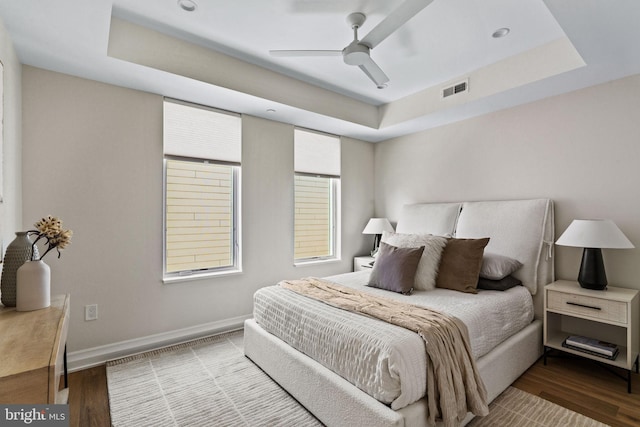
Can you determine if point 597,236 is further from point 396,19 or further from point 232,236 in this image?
point 232,236

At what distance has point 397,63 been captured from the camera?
9.53 ft

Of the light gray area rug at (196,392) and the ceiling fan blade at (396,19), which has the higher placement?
the ceiling fan blade at (396,19)

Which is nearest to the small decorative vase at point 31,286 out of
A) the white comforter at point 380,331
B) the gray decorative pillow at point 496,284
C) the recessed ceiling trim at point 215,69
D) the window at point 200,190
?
the white comforter at point 380,331

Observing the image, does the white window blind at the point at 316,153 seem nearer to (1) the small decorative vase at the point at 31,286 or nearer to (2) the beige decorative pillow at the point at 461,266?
(2) the beige decorative pillow at the point at 461,266

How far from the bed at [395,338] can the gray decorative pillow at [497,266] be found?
0.45 ft

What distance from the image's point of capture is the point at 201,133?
10.5ft

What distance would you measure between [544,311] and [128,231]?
12.2 feet

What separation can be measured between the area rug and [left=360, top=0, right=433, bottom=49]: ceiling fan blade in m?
2.49

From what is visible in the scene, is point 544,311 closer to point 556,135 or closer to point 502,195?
point 502,195

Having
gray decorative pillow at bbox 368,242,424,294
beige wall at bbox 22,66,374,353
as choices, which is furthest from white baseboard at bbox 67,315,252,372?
gray decorative pillow at bbox 368,242,424,294

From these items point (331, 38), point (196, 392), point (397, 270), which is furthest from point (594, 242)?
point (196, 392)

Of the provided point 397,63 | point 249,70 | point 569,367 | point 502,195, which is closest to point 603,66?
point 502,195

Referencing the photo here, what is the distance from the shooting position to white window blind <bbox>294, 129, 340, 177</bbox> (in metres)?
3.98

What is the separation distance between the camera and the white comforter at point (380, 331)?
152 centimetres
